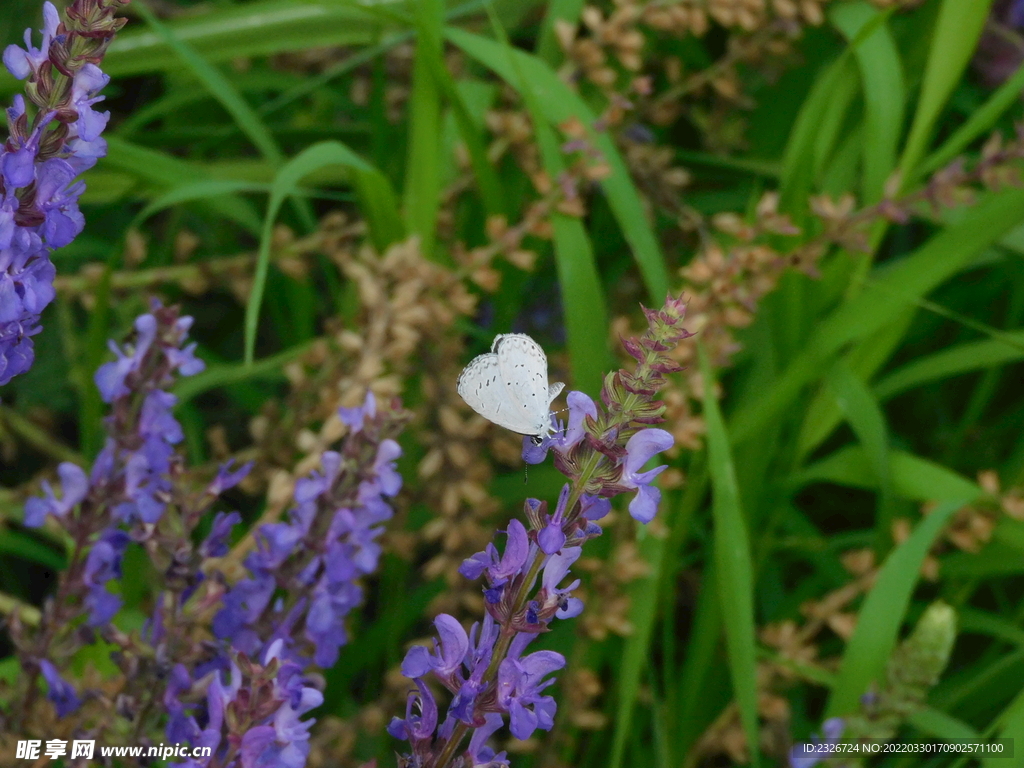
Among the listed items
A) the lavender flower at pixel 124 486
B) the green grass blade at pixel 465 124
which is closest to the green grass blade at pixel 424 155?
the green grass blade at pixel 465 124

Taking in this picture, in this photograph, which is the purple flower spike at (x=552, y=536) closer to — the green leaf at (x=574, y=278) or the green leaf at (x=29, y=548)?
the green leaf at (x=574, y=278)

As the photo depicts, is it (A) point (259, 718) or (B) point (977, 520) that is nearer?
(A) point (259, 718)

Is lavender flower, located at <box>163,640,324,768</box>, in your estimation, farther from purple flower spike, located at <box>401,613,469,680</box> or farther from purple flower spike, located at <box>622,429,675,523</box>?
purple flower spike, located at <box>622,429,675,523</box>

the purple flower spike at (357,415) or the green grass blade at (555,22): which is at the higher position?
the green grass blade at (555,22)

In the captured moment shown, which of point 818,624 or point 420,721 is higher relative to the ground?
point 818,624

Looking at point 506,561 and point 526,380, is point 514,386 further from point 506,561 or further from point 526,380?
point 506,561

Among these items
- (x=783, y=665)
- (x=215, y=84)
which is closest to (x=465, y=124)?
(x=215, y=84)
